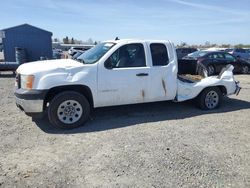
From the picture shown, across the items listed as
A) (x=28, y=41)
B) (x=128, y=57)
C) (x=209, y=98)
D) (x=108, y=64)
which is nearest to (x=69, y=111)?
(x=108, y=64)

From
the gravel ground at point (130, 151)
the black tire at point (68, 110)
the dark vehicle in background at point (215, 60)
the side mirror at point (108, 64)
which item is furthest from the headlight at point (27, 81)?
the dark vehicle in background at point (215, 60)

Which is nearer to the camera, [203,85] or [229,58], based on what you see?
[203,85]

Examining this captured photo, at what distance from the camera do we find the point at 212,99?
8039 mm

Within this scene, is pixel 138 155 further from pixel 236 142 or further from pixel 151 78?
pixel 151 78

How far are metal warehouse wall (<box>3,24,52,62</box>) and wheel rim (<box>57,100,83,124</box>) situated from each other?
1331 cm

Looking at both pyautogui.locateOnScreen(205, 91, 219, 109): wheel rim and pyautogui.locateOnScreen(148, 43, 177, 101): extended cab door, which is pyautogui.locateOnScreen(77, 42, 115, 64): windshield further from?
pyautogui.locateOnScreen(205, 91, 219, 109): wheel rim

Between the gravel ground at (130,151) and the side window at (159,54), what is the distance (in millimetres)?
1284

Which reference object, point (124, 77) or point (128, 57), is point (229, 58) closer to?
point (128, 57)

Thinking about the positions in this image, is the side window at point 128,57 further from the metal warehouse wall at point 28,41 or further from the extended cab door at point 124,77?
the metal warehouse wall at point 28,41

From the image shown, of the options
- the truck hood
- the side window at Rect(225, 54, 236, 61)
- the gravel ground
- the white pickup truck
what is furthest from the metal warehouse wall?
the truck hood

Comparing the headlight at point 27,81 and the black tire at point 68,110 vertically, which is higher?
the headlight at point 27,81

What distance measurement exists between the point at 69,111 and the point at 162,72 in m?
2.35

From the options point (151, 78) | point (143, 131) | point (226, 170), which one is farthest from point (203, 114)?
point (226, 170)

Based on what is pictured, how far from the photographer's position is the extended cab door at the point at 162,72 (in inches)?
272
